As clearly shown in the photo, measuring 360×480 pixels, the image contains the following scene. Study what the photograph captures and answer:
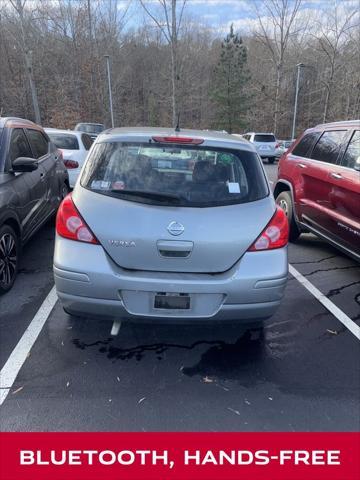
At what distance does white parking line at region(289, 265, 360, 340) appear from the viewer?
11.4ft

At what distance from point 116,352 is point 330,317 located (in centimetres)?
204

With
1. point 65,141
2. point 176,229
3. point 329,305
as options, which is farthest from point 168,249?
point 65,141

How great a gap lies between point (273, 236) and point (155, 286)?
90cm

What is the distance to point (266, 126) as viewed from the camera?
149 feet

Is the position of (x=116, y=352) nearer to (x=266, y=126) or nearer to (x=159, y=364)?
(x=159, y=364)

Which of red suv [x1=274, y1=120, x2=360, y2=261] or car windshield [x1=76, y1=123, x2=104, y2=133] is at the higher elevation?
red suv [x1=274, y1=120, x2=360, y2=261]

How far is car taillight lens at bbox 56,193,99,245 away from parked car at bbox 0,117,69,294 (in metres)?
1.32

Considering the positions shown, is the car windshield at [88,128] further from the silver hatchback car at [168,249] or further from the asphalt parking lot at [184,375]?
the silver hatchback car at [168,249]

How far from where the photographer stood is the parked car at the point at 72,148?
817 centimetres

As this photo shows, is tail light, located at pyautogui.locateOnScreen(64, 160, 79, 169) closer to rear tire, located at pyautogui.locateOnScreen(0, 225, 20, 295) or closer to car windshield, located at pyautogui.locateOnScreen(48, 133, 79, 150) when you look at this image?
car windshield, located at pyautogui.locateOnScreen(48, 133, 79, 150)

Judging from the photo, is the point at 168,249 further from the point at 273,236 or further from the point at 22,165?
the point at 22,165

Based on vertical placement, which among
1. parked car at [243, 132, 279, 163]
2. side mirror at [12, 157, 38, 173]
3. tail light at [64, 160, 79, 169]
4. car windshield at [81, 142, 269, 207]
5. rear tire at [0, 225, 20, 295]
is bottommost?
parked car at [243, 132, 279, 163]
